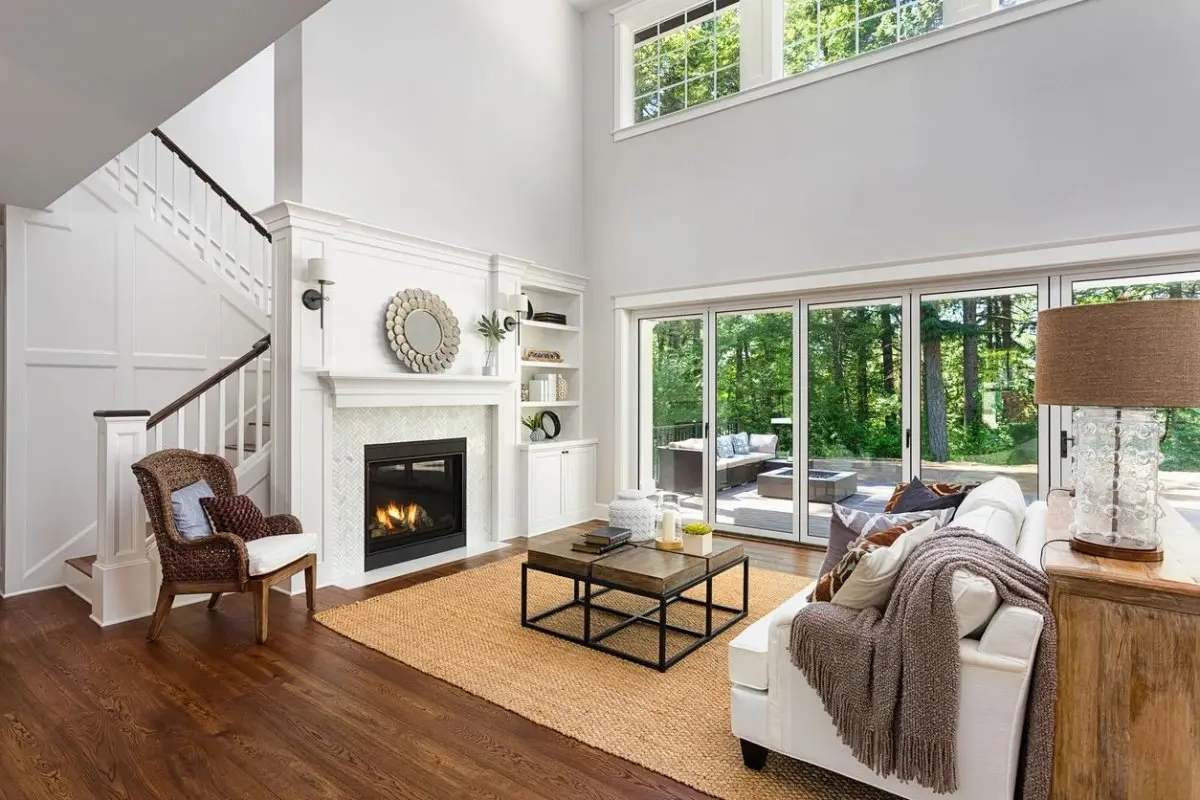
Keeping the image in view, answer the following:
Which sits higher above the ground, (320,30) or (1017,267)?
(320,30)

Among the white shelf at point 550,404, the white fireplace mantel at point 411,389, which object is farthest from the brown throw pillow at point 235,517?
the white shelf at point 550,404

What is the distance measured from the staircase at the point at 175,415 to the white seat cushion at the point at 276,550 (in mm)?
766

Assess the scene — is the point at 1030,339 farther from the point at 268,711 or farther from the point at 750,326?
the point at 268,711

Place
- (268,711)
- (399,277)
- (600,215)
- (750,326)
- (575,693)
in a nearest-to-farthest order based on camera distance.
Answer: (268,711) → (575,693) → (399,277) → (750,326) → (600,215)

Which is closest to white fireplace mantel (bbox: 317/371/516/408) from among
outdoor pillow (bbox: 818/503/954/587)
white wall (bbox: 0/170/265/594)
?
white wall (bbox: 0/170/265/594)

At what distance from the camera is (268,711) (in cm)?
257

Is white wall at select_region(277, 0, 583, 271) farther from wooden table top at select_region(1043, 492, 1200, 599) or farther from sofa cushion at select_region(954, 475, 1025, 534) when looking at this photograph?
wooden table top at select_region(1043, 492, 1200, 599)

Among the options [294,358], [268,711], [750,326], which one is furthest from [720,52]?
[268,711]

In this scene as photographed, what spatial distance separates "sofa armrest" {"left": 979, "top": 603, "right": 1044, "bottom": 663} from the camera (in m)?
Result: 1.71

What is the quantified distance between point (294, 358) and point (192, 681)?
1945 mm

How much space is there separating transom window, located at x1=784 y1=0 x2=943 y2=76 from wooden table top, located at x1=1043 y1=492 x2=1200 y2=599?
433 cm

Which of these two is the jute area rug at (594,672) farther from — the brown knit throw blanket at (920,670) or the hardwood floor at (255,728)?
the brown knit throw blanket at (920,670)

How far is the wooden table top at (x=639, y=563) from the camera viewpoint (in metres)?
2.97

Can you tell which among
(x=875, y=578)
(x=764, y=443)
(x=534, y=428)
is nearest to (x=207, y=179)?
(x=534, y=428)
